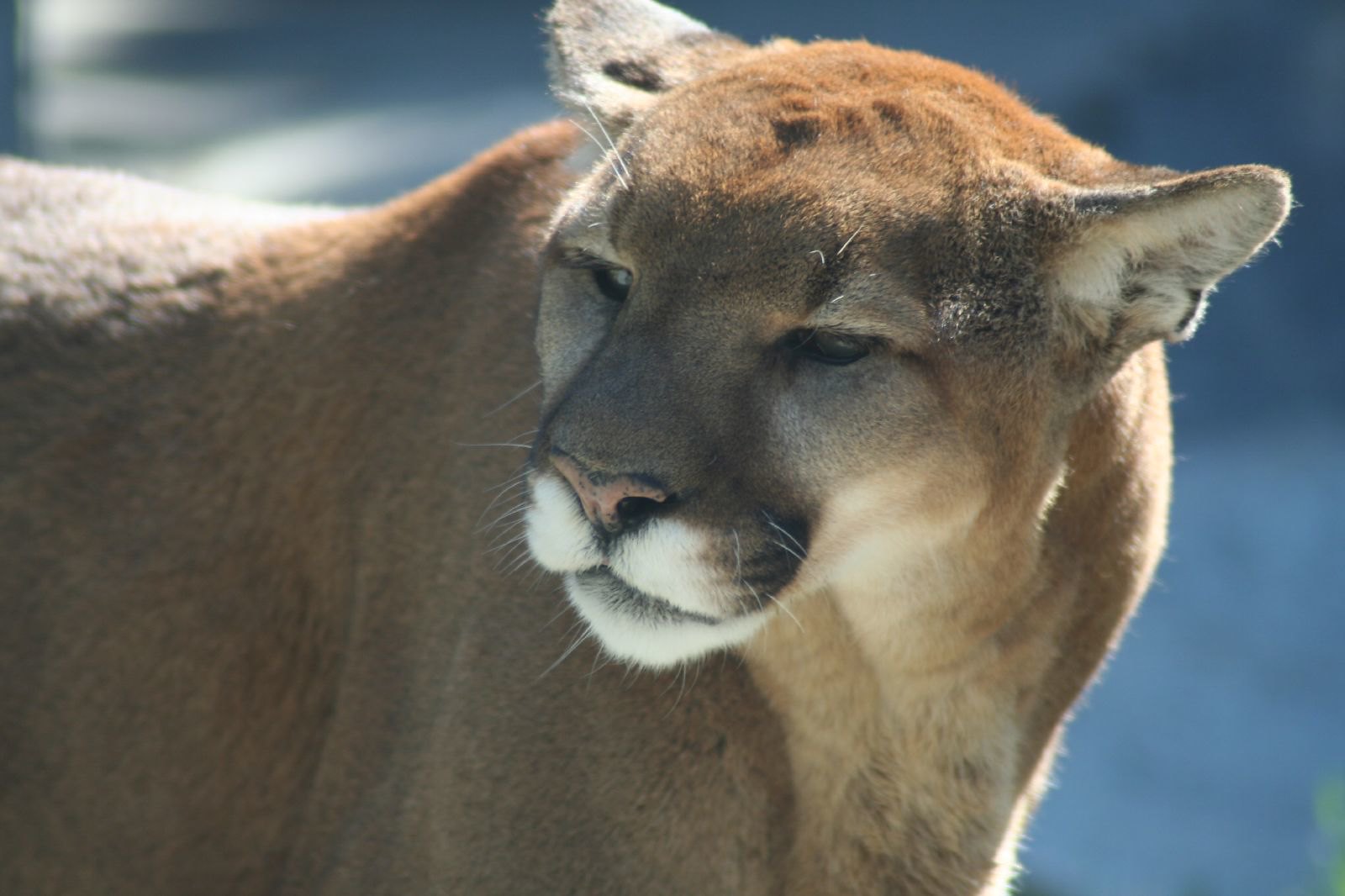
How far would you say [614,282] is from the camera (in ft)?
11.4

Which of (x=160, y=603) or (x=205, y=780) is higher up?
(x=160, y=603)

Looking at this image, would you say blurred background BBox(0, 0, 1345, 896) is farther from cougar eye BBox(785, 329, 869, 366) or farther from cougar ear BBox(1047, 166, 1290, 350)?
cougar eye BBox(785, 329, 869, 366)

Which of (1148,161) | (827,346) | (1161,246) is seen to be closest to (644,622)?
(827,346)

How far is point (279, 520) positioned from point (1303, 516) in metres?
7.45

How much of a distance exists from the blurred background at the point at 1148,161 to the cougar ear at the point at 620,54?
5.24 meters

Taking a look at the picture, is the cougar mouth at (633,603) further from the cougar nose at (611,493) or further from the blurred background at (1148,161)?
the blurred background at (1148,161)

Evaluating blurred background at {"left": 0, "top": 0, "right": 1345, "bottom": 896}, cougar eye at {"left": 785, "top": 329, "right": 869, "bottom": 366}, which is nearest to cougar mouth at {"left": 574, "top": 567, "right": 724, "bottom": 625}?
cougar eye at {"left": 785, "top": 329, "right": 869, "bottom": 366}

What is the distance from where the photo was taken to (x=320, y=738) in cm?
420

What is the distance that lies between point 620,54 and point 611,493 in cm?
160

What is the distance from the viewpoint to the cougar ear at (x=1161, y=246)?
3010 mm

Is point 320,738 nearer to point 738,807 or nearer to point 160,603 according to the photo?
point 160,603

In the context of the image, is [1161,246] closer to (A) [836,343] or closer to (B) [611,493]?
(A) [836,343]

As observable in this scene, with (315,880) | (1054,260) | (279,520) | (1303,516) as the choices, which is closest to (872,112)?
(1054,260)

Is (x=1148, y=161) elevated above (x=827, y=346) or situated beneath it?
elevated above
